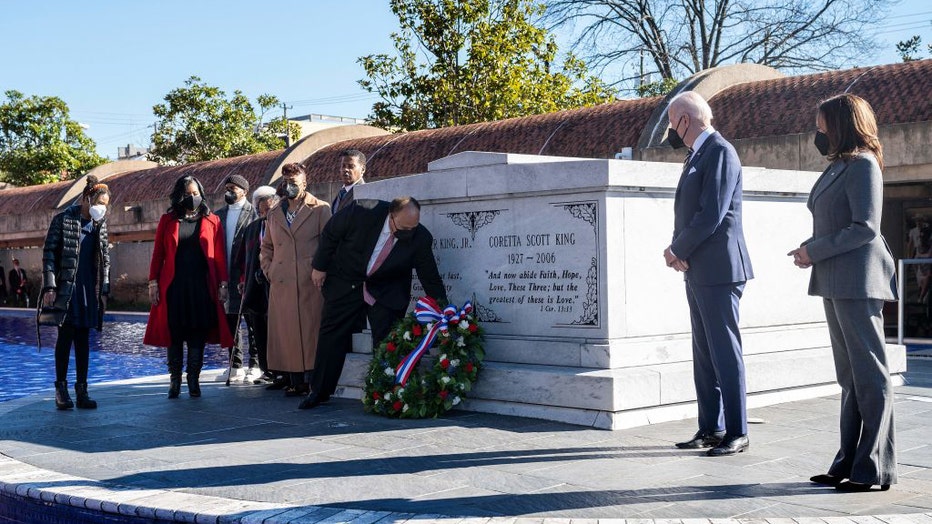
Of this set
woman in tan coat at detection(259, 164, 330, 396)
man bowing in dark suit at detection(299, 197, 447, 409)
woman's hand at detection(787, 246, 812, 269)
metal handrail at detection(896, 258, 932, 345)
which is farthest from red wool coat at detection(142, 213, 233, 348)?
metal handrail at detection(896, 258, 932, 345)

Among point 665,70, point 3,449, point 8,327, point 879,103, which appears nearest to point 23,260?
point 8,327

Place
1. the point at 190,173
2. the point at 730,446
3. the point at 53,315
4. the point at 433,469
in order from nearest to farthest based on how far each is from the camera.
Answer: the point at 433,469, the point at 730,446, the point at 53,315, the point at 190,173

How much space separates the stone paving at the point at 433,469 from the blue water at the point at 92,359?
393 centimetres

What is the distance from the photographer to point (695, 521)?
4.39 metres

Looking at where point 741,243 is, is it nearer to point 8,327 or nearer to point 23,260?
point 8,327

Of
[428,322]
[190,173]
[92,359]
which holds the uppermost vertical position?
[190,173]

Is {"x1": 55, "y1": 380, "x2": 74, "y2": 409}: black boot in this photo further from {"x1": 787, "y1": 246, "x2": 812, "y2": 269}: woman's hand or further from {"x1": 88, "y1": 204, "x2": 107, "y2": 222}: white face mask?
{"x1": 787, "y1": 246, "x2": 812, "y2": 269}: woman's hand

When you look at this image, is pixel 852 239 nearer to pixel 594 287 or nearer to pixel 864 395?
pixel 864 395

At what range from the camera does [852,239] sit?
5.05 meters

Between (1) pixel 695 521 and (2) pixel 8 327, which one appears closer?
(1) pixel 695 521

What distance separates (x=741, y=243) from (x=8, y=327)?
21.2 m

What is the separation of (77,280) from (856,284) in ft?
20.4

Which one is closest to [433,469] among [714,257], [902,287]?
[714,257]

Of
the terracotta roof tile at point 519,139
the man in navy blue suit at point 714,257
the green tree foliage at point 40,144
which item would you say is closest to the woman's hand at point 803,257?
the man in navy blue suit at point 714,257
